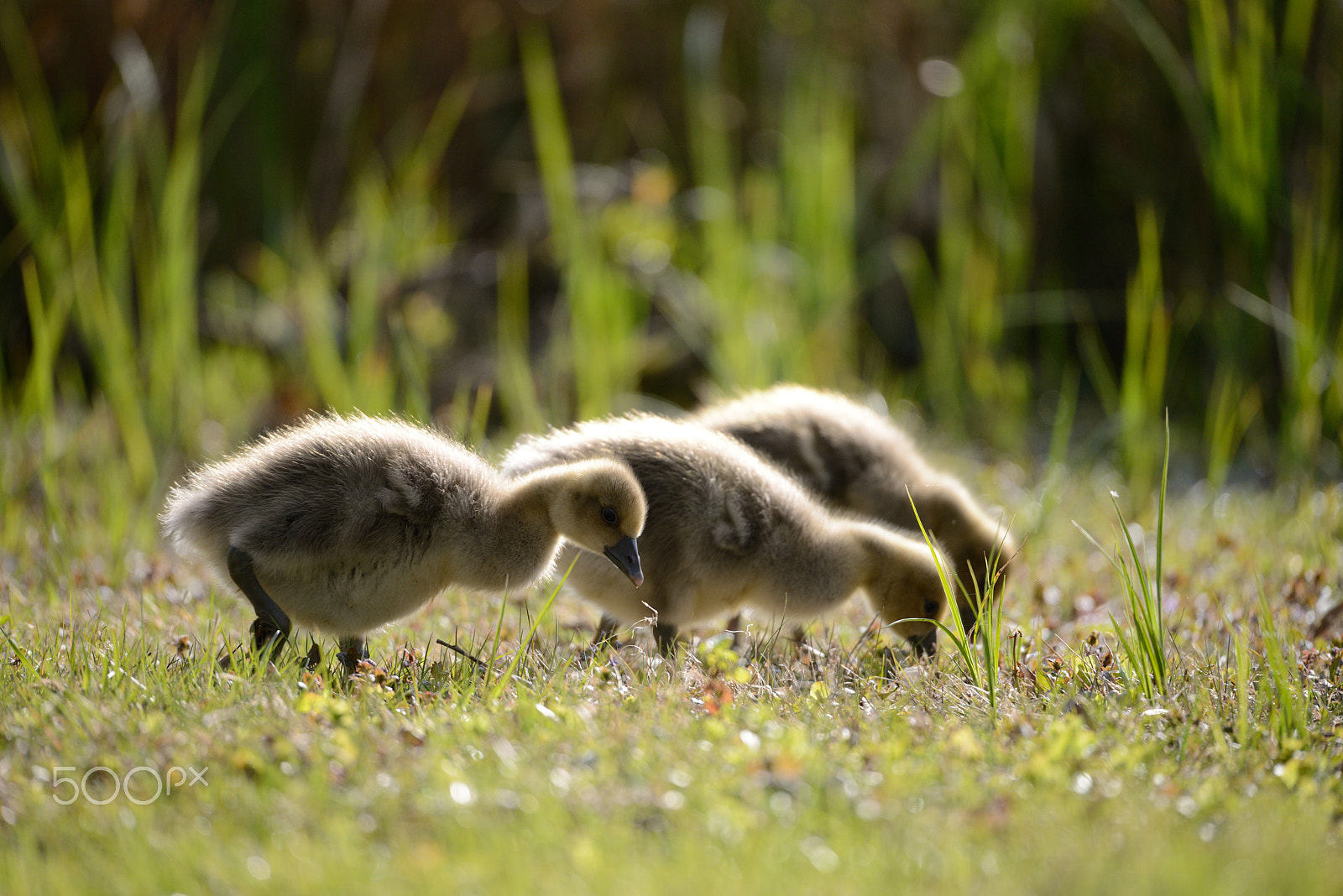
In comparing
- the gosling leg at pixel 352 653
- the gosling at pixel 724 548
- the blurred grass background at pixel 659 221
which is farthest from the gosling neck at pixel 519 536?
the blurred grass background at pixel 659 221

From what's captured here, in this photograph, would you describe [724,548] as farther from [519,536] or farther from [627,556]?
[519,536]

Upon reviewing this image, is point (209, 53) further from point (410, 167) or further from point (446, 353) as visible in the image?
point (446, 353)

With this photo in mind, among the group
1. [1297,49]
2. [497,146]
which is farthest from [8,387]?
[1297,49]

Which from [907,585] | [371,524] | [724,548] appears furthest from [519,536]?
[907,585]

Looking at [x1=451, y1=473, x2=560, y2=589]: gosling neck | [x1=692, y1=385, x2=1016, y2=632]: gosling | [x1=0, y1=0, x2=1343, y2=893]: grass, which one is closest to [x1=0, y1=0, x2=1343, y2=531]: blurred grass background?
[x1=0, y1=0, x2=1343, y2=893]: grass

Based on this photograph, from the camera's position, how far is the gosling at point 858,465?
509cm

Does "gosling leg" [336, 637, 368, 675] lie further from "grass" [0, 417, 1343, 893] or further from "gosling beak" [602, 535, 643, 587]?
"gosling beak" [602, 535, 643, 587]

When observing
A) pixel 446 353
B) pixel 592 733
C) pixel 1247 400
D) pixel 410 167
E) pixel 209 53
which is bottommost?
pixel 446 353

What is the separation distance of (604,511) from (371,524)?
2.42ft

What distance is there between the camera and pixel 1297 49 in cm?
677

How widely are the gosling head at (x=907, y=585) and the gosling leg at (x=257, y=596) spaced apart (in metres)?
2.14

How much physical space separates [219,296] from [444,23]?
3384 mm

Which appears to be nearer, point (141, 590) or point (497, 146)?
point (141, 590)

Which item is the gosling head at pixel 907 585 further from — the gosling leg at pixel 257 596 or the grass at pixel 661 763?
the gosling leg at pixel 257 596
